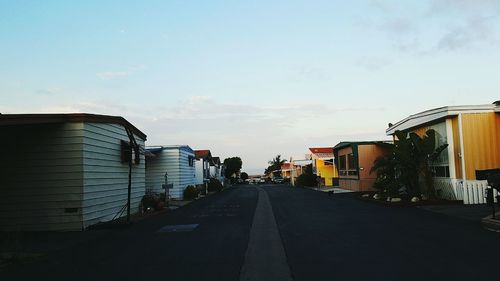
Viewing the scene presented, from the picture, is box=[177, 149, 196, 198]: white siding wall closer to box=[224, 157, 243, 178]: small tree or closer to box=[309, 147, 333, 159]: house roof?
box=[309, 147, 333, 159]: house roof

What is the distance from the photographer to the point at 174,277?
8.26 m

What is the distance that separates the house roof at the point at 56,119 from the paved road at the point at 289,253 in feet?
12.4

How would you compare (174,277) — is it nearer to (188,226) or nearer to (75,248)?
(75,248)

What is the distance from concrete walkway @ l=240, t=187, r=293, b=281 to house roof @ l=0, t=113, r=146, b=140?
22.5 ft

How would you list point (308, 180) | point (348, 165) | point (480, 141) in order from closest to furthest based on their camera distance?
point (480, 141), point (348, 165), point (308, 180)

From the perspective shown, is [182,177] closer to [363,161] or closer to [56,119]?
[363,161]

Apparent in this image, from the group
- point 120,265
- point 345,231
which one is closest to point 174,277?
point 120,265

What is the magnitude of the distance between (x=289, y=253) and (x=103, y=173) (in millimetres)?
10364

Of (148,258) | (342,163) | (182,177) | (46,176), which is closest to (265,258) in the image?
(148,258)

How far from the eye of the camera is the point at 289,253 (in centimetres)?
1035

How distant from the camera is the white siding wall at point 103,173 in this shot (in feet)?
56.0

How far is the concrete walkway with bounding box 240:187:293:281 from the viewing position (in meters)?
8.14

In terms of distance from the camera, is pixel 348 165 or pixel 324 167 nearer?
pixel 348 165

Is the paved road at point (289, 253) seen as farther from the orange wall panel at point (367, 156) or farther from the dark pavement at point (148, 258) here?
the orange wall panel at point (367, 156)
